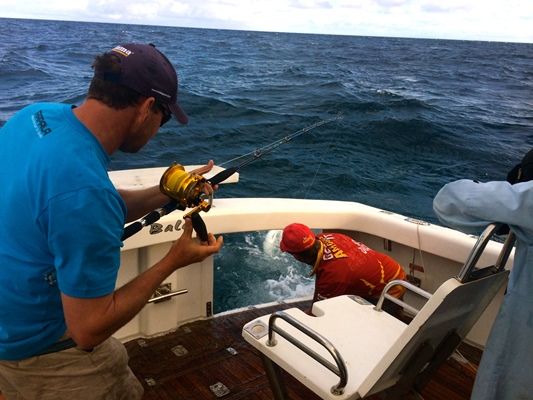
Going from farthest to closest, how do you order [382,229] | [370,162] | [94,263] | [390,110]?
1. [390,110]
2. [370,162]
3. [382,229]
4. [94,263]

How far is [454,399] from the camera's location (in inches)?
102

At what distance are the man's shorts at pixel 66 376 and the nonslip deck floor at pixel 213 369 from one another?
3.40 ft

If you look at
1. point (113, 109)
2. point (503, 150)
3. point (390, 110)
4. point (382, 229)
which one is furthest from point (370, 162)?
point (113, 109)

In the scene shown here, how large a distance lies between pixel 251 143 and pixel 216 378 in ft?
29.5

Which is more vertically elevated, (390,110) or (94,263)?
(94,263)

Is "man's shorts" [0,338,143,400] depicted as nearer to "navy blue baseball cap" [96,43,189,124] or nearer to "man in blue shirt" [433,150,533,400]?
"navy blue baseball cap" [96,43,189,124]

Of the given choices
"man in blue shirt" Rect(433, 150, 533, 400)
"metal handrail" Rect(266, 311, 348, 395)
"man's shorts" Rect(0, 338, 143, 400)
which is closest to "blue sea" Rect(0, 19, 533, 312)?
"metal handrail" Rect(266, 311, 348, 395)

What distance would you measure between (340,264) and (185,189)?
1.52 m

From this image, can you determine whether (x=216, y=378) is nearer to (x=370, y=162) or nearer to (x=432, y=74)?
(x=370, y=162)

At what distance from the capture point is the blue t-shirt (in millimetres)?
1139

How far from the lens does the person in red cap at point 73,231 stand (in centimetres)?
115

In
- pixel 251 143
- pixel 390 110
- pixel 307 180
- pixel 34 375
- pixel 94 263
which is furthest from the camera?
pixel 390 110

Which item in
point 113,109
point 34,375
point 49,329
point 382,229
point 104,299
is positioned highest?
point 113,109

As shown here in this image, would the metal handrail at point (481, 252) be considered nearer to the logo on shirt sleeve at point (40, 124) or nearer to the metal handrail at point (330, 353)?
the metal handrail at point (330, 353)
